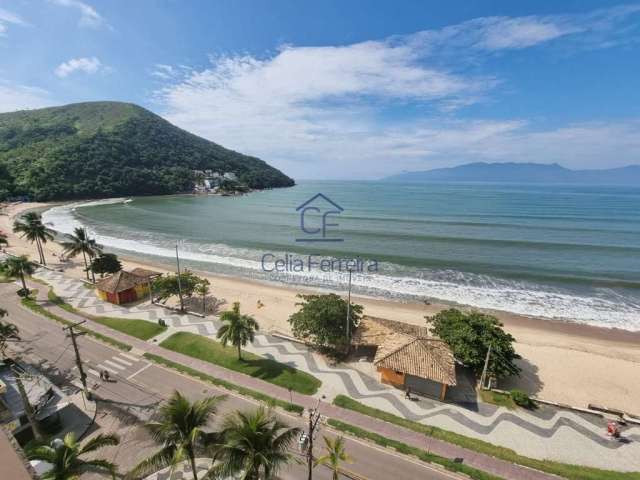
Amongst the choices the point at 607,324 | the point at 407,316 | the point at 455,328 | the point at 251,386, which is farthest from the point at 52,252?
the point at 607,324

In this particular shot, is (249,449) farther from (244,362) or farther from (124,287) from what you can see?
(124,287)

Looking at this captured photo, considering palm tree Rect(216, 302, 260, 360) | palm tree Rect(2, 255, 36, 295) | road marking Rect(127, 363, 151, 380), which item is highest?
palm tree Rect(2, 255, 36, 295)

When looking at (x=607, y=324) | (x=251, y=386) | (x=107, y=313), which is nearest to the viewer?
(x=251, y=386)

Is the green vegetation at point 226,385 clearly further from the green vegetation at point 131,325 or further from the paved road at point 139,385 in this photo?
the green vegetation at point 131,325

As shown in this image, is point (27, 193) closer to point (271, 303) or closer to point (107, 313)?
point (107, 313)

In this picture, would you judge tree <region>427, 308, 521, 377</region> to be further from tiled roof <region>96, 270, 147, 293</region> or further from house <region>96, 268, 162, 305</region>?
tiled roof <region>96, 270, 147, 293</region>

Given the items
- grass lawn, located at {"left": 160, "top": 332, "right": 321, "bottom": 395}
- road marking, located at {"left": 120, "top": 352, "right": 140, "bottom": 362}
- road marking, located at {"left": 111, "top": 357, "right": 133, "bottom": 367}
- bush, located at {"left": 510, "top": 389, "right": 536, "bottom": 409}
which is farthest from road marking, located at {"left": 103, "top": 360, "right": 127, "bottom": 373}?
bush, located at {"left": 510, "top": 389, "right": 536, "bottom": 409}
